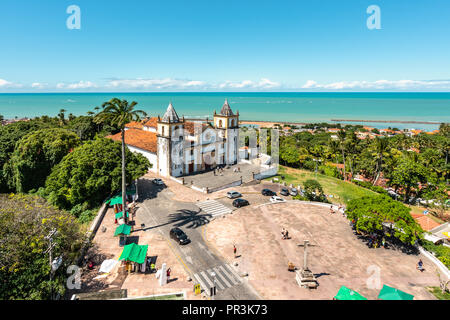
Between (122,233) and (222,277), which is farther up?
(122,233)

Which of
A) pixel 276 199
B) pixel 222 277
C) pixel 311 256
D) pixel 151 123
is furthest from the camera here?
pixel 151 123

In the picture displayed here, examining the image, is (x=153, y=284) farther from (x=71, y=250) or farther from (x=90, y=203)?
(x=90, y=203)

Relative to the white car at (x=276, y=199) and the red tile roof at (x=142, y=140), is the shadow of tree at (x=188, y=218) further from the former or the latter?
the red tile roof at (x=142, y=140)

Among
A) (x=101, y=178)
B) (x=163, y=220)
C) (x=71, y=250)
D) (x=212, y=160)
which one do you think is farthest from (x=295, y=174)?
(x=71, y=250)

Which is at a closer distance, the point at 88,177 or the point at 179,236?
the point at 179,236

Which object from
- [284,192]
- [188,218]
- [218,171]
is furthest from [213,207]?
[218,171]

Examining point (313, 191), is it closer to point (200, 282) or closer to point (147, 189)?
point (200, 282)

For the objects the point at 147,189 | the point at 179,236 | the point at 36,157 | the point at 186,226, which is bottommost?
the point at 186,226

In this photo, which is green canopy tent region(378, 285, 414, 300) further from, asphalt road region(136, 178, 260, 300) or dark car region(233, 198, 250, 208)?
dark car region(233, 198, 250, 208)
